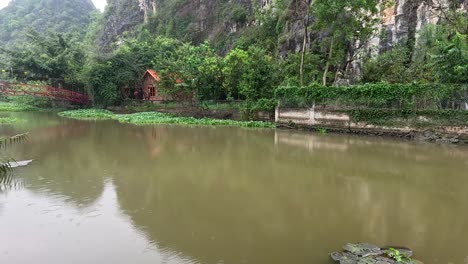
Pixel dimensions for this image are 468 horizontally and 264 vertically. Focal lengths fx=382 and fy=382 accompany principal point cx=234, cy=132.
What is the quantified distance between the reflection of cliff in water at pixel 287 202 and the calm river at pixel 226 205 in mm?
29

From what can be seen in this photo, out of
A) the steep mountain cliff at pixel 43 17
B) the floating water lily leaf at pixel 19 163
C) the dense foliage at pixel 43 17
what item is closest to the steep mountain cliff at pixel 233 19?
the dense foliage at pixel 43 17

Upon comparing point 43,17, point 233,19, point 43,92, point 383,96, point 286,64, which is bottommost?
point 383,96

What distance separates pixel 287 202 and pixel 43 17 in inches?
3635

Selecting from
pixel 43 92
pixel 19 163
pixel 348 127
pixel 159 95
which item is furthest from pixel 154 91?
pixel 19 163

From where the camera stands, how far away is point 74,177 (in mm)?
9930

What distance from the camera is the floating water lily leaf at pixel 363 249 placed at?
5.40m

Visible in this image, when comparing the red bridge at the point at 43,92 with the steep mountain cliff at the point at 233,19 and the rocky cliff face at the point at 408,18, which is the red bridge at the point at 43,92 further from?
the rocky cliff face at the point at 408,18

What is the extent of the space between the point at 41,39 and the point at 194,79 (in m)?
21.8

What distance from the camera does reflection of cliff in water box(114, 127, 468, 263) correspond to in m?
5.91

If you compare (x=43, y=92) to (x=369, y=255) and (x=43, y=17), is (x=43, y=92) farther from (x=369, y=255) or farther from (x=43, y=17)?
(x=43, y=17)

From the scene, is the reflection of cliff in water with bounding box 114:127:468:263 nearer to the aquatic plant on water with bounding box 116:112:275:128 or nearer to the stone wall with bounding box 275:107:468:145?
the stone wall with bounding box 275:107:468:145

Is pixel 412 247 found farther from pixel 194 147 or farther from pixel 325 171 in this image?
pixel 194 147

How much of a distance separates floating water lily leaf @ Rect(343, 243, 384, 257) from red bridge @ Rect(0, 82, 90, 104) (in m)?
38.1

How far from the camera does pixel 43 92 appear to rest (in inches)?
1489
